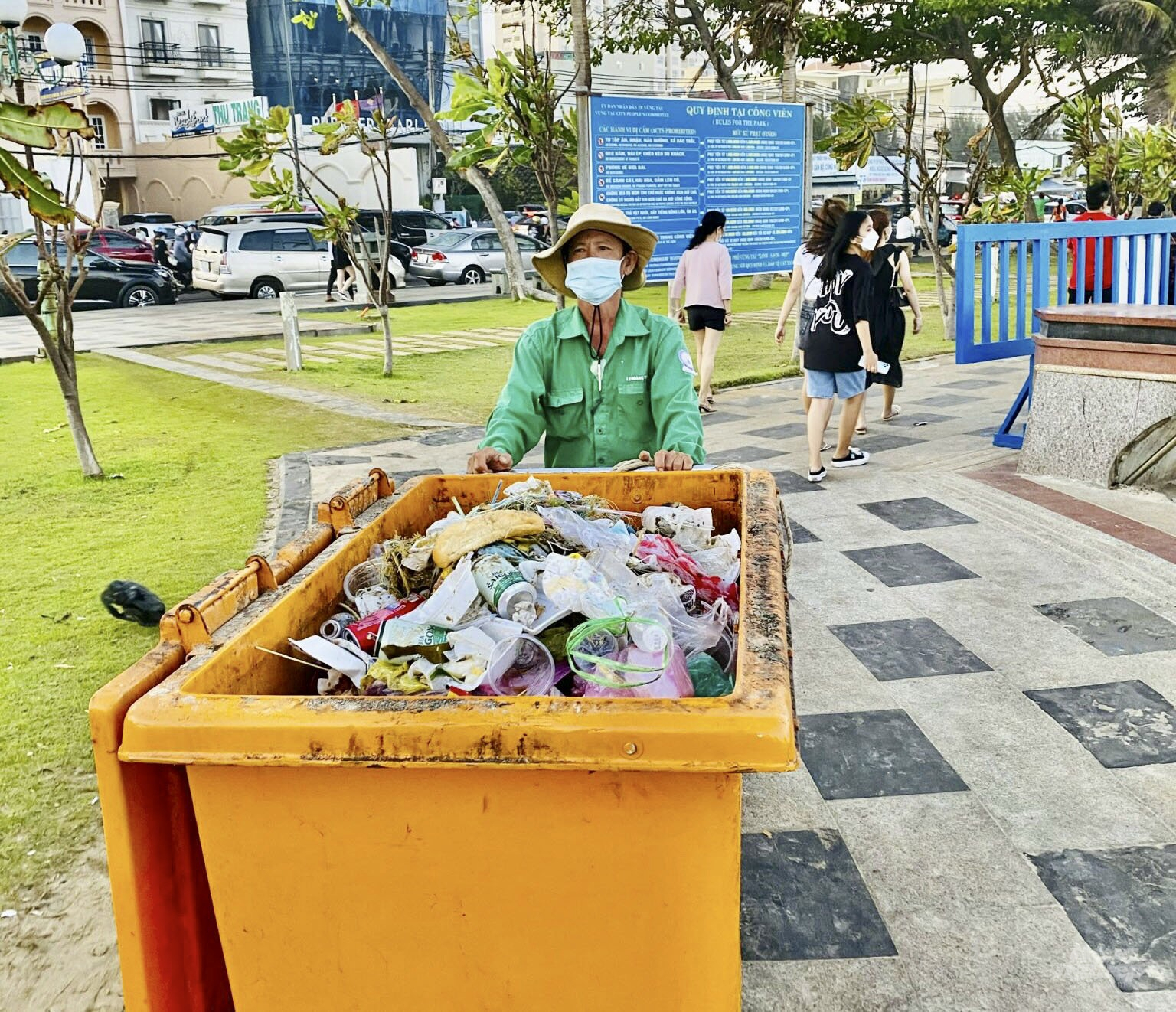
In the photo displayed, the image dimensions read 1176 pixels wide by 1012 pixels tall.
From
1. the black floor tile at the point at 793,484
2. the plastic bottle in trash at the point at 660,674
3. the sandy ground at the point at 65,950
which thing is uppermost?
the plastic bottle in trash at the point at 660,674

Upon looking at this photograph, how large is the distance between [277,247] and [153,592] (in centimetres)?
1820

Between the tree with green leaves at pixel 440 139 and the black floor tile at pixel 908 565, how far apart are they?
11.3m

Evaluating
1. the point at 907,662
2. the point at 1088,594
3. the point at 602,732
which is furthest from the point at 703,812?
the point at 1088,594

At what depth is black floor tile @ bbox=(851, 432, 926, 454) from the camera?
739 cm

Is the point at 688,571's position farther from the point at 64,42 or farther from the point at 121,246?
the point at 121,246

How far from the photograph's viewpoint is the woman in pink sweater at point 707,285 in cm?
856

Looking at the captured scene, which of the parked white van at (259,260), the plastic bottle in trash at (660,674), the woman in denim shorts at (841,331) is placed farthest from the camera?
the parked white van at (259,260)

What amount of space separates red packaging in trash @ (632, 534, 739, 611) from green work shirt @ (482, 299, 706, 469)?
101 cm

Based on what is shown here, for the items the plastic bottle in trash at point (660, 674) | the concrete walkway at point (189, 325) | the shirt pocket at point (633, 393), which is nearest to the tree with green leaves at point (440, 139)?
the concrete walkway at point (189, 325)

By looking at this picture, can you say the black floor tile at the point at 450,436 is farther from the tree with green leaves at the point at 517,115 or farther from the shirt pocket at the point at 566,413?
the shirt pocket at the point at 566,413

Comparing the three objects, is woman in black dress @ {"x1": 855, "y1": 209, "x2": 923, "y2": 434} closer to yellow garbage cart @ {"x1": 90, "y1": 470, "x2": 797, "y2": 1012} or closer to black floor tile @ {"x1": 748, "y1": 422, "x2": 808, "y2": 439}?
black floor tile @ {"x1": 748, "y1": 422, "x2": 808, "y2": 439}

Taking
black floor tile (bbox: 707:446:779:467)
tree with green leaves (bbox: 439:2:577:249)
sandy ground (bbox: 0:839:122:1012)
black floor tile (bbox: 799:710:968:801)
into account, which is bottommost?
sandy ground (bbox: 0:839:122:1012)

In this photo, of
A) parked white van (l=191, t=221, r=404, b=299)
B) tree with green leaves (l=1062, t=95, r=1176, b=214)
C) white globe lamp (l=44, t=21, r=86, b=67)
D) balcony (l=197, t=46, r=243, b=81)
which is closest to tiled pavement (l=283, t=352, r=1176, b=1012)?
white globe lamp (l=44, t=21, r=86, b=67)

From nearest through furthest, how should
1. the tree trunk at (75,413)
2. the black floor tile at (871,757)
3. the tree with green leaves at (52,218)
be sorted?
the black floor tile at (871,757) < the tree with green leaves at (52,218) < the tree trunk at (75,413)
